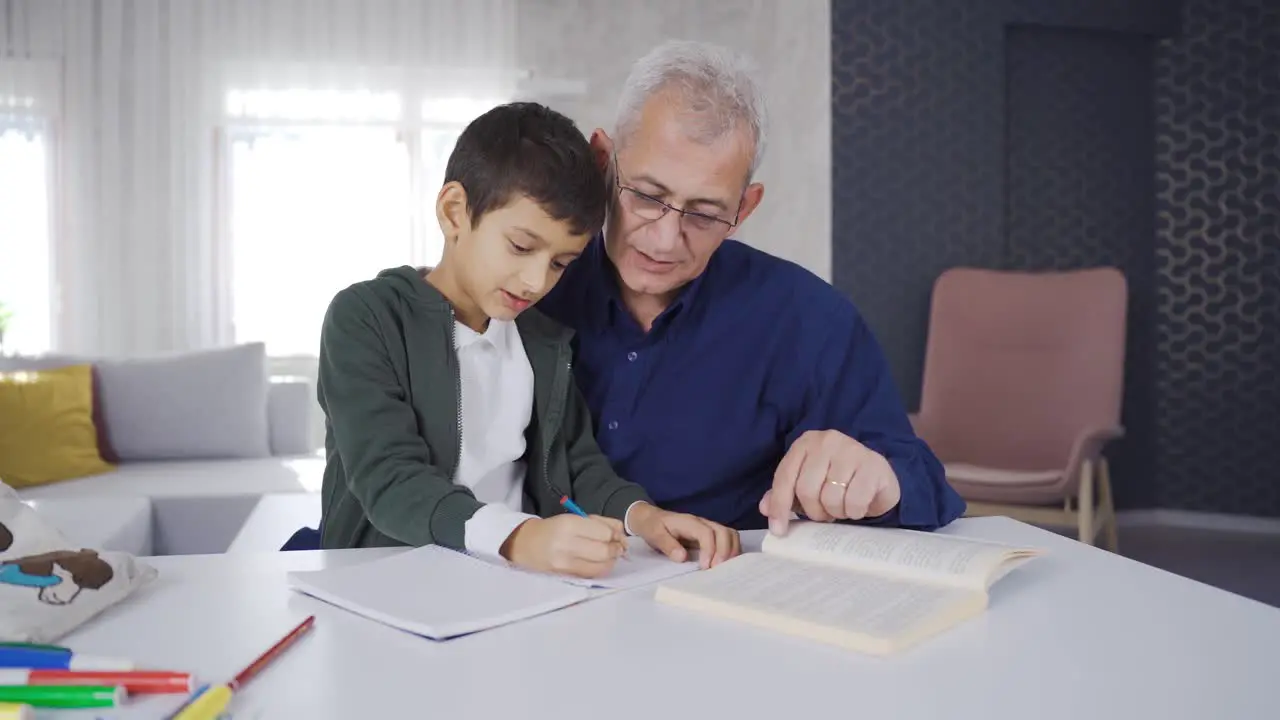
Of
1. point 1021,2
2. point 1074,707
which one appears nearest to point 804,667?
point 1074,707

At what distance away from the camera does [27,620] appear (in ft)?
2.54

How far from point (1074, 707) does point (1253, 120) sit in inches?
191

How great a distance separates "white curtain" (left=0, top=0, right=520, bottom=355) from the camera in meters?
5.27

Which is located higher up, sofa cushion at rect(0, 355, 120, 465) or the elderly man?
the elderly man

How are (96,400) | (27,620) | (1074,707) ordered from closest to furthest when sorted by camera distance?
(1074,707), (27,620), (96,400)

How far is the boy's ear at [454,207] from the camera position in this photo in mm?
1358

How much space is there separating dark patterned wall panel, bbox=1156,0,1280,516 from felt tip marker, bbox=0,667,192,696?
4896 millimetres

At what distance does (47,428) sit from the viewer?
362 cm

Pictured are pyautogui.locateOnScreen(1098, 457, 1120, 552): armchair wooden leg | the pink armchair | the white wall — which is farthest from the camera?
the white wall

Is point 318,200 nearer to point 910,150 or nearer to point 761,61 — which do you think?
point 761,61

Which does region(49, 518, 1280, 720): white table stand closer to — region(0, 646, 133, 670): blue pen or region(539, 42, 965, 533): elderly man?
region(0, 646, 133, 670): blue pen

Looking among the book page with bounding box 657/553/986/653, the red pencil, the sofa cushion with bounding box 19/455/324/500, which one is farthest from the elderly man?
the sofa cushion with bounding box 19/455/324/500

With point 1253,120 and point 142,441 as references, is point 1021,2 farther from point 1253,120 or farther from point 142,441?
point 142,441

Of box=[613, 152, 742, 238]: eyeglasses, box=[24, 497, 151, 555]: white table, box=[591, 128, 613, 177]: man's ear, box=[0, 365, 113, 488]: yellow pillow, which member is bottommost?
box=[24, 497, 151, 555]: white table
